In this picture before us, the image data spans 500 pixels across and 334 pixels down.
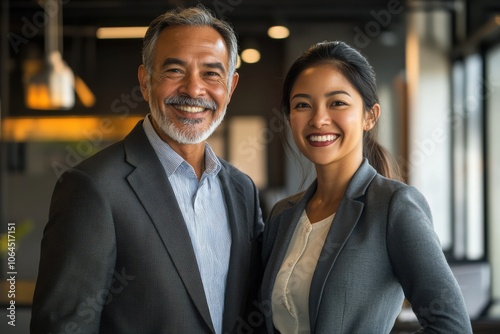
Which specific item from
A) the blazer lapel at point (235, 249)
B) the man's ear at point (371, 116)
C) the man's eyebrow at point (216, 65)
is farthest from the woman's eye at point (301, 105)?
the blazer lapel at point (235, 249)

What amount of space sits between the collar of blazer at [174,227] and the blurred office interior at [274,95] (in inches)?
158

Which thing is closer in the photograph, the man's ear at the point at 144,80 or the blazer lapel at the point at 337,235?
the blazer lapel at the point at 337,235

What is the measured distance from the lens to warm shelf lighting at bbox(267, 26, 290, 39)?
7141 millimetres

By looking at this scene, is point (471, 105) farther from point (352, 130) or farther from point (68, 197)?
point (68, 197)

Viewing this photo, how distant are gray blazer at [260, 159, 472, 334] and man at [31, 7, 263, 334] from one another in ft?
1.14

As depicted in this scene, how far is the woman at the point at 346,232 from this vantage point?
1534mm

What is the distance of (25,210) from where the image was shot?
24.0 ft

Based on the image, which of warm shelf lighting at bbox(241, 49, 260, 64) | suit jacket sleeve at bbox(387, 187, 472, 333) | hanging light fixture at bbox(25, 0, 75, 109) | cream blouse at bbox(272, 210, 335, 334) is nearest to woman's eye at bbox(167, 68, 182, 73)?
cream blouse at bbox(272, 210, 335, 334)

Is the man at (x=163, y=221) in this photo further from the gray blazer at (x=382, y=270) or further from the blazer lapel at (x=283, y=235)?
the gray blazer at (x=382, y=270)

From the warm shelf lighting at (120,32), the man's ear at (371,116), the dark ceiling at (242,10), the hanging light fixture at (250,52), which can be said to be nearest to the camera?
the man's ear at (371,116)

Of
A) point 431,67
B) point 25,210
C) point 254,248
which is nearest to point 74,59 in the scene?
point 25,210

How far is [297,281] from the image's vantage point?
1.75 m

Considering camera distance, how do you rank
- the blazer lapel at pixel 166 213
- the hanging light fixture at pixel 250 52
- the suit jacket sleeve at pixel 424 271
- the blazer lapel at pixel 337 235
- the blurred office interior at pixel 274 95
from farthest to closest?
the hanging light fixture at pixel 250 52 < the blurred office interior at pixel 274 95 < the blazer lapel at pixel 166 213 < the blazer lapel at pixel 337 235 < the suit jacket sleeve at pixel 424 271

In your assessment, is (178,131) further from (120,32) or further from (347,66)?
(120,32)
